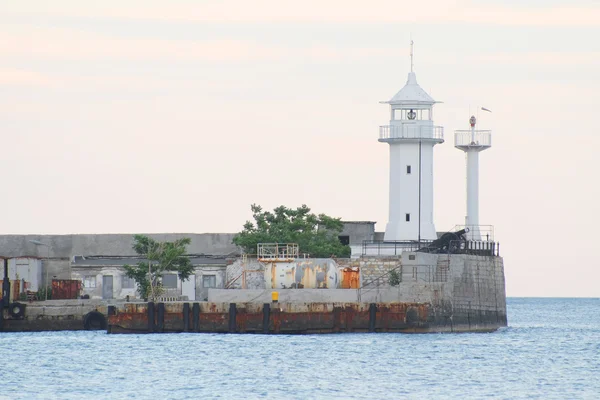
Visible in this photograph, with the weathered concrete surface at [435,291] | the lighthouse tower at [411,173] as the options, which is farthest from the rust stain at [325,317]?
the lighthouse tower at [411,173]

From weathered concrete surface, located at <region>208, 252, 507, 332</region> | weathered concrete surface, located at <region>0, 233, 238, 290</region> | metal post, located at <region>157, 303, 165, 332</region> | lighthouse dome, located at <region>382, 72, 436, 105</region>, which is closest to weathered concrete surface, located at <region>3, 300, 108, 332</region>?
metal post, located at <region>157, 303, 165, 332</region>

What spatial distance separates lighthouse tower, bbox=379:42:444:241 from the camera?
7869 cm

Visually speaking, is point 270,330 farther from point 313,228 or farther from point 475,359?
point 313,228

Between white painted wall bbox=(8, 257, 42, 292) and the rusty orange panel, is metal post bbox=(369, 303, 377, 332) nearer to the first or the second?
the rusty orange panel

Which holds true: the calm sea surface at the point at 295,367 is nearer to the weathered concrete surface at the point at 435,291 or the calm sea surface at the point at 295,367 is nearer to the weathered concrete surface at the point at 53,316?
the weathered concrete surface at the point at 435,291

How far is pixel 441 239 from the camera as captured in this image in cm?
7412

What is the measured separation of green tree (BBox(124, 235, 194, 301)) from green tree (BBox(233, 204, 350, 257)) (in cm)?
408

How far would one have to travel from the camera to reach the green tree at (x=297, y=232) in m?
80.9

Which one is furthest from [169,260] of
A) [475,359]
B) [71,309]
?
[475,359]

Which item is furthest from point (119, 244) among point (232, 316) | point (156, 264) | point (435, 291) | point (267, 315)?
point (435, 291)

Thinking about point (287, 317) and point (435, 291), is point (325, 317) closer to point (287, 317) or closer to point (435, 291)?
point (287, 317)

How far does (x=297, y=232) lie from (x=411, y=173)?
748 cm

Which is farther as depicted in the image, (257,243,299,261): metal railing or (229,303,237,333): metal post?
(257,243,299,261): metal railing

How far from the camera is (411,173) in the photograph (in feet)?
259
